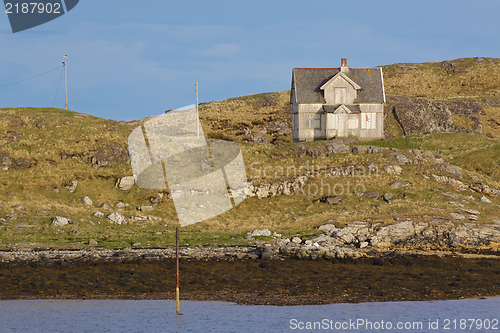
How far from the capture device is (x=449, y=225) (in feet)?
131

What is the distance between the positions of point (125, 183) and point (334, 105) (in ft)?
99.4

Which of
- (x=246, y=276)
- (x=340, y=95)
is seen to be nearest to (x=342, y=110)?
(x=340, y=95)

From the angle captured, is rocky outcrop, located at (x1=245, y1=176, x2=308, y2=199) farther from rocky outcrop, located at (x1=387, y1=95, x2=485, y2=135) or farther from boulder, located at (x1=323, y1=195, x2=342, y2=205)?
rocky outcrop, located at (x1=387, y1=95, x2=485, y2=135)

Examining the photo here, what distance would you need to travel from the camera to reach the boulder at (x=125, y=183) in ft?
162

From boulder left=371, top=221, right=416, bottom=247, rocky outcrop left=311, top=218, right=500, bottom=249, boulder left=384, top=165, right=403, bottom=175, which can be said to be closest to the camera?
rocky outcrop left=311, top=218, right=500, bottom=249

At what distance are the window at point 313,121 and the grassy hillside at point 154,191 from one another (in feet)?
23.5

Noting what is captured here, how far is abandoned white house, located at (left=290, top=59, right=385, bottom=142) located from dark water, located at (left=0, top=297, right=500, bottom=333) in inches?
1692

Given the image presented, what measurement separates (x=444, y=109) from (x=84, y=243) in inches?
2823

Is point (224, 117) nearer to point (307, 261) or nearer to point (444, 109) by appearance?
point (444, 109)

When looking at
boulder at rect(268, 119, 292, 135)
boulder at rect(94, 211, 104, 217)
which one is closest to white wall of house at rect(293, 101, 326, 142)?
boulder at rect(268, 119, 292, 135)

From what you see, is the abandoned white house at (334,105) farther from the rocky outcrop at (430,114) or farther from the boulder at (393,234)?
the boulder at (393,234)

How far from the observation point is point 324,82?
6756cm

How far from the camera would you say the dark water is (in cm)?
2020

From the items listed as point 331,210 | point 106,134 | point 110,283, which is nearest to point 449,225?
point 331,210
